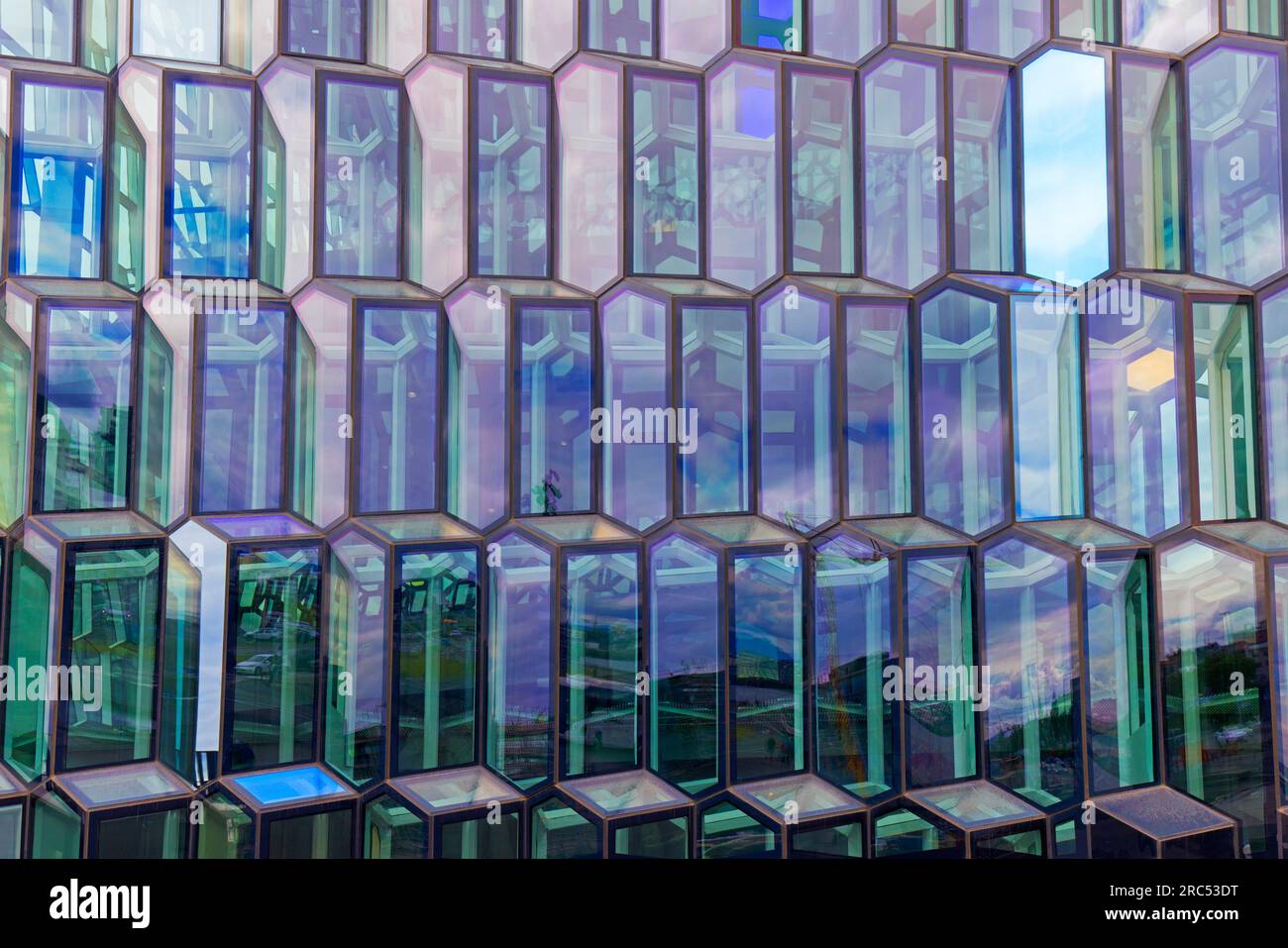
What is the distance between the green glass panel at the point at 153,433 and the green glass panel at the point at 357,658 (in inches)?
10.1

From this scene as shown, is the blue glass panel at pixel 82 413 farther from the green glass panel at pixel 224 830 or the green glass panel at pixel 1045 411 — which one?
the green glass panel at pixel 1045 411

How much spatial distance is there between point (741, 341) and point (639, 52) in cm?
46

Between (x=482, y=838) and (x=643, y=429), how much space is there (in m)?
0.64

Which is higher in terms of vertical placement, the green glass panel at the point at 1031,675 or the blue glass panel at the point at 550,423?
the blue glass panel at the point at 550,423

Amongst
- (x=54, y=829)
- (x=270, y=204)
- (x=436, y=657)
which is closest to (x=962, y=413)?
(x=436, y=657)

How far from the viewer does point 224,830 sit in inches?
46.4

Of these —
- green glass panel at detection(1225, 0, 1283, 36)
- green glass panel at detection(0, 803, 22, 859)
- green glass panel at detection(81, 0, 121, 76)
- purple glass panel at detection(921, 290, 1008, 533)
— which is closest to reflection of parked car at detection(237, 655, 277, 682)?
green glass panel at detection(0, 803, 22, 859)

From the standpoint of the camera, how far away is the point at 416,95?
4.03ft

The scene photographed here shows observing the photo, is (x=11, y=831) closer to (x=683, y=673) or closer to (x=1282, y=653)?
(x=683, y=673)

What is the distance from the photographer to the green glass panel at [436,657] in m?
1.20

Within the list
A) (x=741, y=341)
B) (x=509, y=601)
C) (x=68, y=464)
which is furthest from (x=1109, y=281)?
(x=68, y=464)

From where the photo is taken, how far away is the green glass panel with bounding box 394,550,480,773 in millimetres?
1195

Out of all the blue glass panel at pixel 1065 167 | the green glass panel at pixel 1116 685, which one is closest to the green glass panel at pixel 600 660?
the green glass panel at pixel 1116 685
